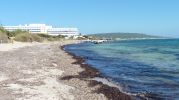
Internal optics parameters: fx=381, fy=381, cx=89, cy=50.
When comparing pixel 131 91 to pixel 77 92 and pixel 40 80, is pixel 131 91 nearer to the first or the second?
pixel 77 92

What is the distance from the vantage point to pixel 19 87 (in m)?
21.0

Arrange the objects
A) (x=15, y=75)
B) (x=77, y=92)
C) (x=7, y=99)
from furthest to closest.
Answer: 1. (x=15, y=75)
2. (x=77, y=92)
3. (x=7, y=99)

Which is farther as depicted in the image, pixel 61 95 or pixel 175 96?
pixel 175 96

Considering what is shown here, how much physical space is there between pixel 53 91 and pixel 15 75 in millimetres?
7373

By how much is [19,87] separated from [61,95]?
3.30 m

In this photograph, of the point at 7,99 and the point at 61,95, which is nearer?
the point at 7,99

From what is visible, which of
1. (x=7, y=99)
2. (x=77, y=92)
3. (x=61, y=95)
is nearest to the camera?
(x=7, y=99)

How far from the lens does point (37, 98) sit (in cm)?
1783

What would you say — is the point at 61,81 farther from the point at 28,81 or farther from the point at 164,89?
the point at 164,89

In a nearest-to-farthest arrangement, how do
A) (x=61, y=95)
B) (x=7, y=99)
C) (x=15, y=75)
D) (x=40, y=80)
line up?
1. (x=7, y=99)
2. (x=61, y=95)
3. (x=40, y=80)
4. (x=15, y=75)

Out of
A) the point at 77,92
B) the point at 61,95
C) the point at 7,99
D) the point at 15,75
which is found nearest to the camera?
the point at 7,99

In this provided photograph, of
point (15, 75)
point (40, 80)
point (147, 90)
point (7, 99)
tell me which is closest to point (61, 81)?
point (40, 80)

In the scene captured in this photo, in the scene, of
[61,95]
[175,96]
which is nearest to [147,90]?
[175,96]

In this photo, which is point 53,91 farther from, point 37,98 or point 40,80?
point 40,80
